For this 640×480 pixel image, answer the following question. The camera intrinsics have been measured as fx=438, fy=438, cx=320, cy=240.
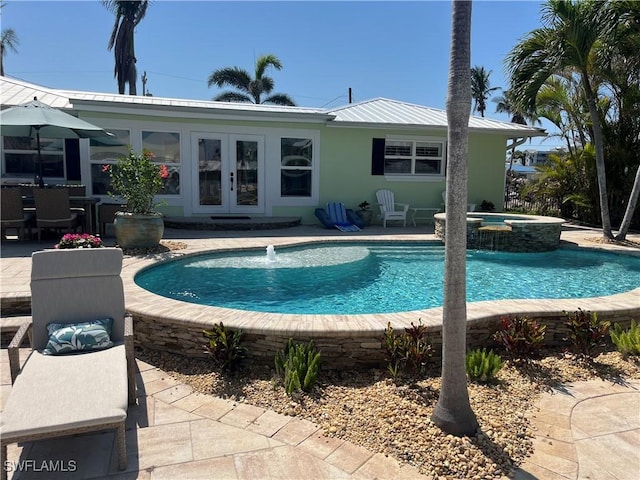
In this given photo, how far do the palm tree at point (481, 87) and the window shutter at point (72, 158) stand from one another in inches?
1262

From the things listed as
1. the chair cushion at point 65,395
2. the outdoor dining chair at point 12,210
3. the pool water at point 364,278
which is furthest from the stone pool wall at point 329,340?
the outdoor dining chair at point 12,210

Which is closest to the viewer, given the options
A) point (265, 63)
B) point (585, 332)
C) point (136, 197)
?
point (585, 332)

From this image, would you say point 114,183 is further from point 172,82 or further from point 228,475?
point 172,82

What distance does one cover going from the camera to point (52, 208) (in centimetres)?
848

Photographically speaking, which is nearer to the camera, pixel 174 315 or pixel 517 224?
pixel 174 315

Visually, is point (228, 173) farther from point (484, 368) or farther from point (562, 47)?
point (484, 368)

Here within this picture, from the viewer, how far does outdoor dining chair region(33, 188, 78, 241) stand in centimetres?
832

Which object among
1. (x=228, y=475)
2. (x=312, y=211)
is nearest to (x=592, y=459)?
(x=228, y=475)

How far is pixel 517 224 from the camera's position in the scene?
9781 millimetres

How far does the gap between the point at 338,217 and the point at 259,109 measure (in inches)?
143

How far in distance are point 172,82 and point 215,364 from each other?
39055 mm

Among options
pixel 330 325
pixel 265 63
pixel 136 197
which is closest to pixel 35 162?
pixel 136 197

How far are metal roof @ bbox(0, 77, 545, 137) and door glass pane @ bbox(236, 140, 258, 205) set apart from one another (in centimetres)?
98

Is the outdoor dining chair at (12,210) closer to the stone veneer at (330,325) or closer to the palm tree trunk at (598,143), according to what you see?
the stone veneer at (330,325)
